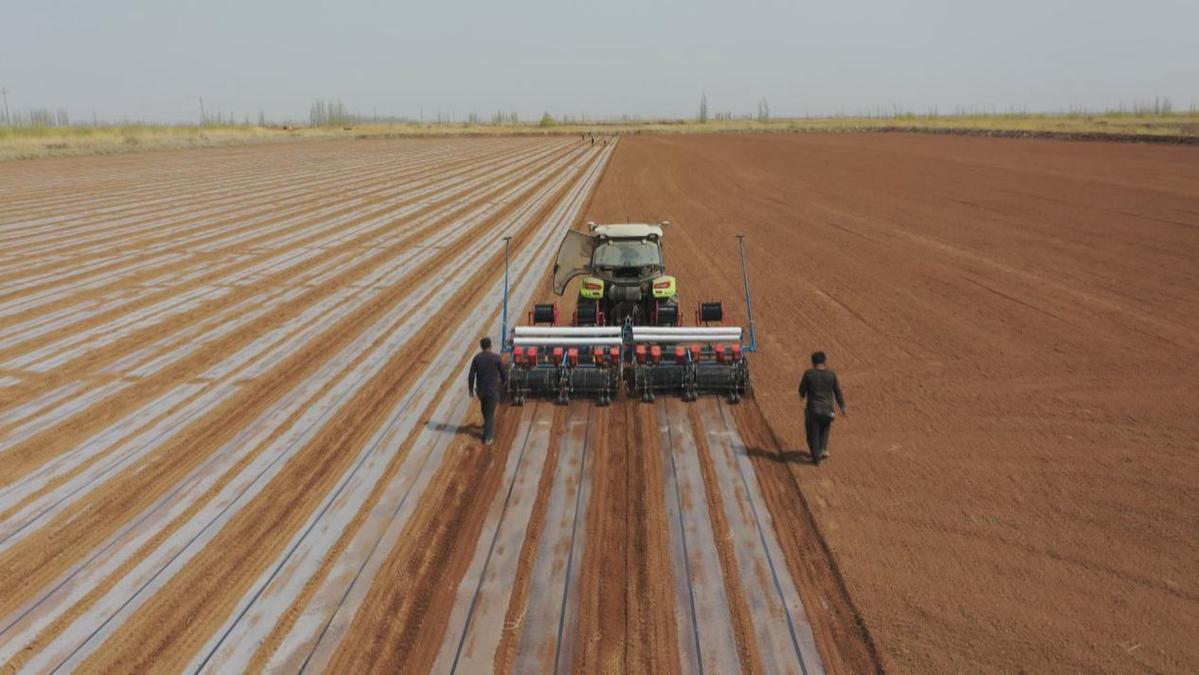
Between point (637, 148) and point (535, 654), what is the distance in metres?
66.1

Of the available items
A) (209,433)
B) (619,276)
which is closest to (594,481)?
(619,276)

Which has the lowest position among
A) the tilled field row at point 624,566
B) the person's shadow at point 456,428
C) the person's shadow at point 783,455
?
the tilled field row at point 624,566

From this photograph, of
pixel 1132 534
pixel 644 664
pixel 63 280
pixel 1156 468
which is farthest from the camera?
pixel 63 280

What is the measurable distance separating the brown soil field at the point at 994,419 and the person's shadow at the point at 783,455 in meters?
0.04

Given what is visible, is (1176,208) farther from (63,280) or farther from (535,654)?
(63,280)

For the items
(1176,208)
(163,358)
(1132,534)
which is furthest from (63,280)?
(1176,208)

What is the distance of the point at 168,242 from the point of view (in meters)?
24.0

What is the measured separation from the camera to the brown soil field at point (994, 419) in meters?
6.04

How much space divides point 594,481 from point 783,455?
7.40 feet

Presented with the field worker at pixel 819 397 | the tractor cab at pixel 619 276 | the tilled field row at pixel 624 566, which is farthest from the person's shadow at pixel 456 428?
the field worker at pixel 819 397

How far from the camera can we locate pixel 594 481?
8398mm

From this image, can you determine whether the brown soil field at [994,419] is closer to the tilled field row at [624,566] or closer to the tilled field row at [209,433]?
the tilled field row at [624,566]

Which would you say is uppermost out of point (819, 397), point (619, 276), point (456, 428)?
point (619, 276)

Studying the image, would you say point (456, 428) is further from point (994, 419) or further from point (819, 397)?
point (994, 419)
